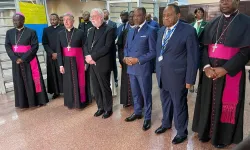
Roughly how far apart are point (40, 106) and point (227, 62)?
10.5 feet

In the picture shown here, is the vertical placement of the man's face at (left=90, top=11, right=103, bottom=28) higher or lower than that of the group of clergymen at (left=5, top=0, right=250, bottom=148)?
higher

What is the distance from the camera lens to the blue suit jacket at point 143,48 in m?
2.62

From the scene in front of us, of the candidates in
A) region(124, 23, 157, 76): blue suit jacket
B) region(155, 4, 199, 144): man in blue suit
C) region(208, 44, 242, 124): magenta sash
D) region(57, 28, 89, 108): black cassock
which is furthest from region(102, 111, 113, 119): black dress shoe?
region(208, 44, 242, 124): magenta sash

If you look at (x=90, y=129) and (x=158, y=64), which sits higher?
(x=158, y=64)

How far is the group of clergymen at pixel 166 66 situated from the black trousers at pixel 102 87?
16 mm

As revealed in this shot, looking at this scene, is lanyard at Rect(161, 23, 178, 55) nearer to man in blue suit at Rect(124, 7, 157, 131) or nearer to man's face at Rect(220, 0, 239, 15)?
man in blue suit at Rect(124, 7, 157, 131)

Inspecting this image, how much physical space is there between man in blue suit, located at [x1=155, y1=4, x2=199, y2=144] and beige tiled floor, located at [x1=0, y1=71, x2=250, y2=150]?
35 centimetres

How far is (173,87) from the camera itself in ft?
7.70

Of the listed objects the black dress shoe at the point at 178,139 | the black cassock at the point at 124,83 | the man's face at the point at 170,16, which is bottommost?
the black dress shoe at the point at 178,139

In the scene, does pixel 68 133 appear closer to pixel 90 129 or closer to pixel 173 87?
pixel 90 129

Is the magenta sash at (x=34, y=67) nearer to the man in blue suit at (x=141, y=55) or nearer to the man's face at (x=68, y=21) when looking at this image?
the man's face at (x=68, y=21)

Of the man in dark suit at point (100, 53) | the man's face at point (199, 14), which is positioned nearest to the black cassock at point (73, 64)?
the man in dark suit at point (100, 53)

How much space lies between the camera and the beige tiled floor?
2520 mm

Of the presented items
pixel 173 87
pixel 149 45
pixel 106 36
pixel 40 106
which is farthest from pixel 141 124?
pixel 40 106
